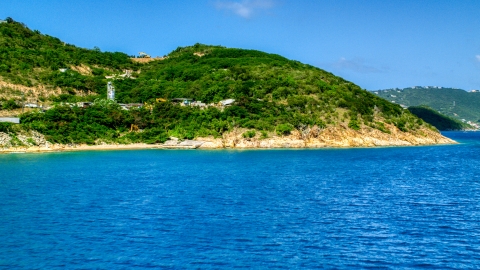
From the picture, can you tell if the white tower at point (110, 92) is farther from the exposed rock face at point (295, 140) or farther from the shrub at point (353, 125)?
the shrub at point (353, 125)

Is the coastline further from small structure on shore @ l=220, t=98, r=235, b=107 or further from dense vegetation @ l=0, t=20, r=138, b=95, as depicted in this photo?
dense vegetation @ l=0, t=20, r=138, b=95

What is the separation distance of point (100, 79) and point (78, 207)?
7630 centimetres

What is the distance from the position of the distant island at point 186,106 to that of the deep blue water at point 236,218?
84.5 ft

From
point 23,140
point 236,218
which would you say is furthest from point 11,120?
point 236,218

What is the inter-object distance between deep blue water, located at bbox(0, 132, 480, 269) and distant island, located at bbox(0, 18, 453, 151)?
25.8m

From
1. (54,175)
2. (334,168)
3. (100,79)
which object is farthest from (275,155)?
Answer: (100,79)

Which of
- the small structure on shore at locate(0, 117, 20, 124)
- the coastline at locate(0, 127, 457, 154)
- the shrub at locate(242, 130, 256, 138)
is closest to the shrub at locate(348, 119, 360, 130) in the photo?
the coastline at locate(0, 127, 457, 154)

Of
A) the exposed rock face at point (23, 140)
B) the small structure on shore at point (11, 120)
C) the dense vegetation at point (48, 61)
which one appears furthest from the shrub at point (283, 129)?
the dense vegetation at point (48, 61)

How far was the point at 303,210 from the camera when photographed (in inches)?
992

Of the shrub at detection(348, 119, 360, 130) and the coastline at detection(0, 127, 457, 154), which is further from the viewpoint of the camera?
the shrub at detection(348, 119, 360, 130)

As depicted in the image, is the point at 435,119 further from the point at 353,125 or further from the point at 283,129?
the point at 283,129

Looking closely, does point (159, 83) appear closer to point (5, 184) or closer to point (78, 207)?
point (5, 184)

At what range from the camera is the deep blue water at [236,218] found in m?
17.3

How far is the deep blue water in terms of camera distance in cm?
1734
